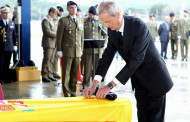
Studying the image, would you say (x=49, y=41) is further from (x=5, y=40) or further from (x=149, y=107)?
(x=149, y=107)

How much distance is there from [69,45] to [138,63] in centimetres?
298

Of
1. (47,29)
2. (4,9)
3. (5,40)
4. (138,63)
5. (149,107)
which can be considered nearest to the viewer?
(138,63)

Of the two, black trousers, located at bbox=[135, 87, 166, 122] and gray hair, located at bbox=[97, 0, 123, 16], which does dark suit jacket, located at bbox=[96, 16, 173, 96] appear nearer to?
black trousers, located at bbox=[135, 87, 166, 122]

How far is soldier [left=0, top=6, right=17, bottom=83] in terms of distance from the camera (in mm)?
6293

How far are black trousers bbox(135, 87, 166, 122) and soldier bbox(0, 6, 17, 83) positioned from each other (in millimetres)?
4620

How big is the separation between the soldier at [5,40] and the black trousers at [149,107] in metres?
4.62

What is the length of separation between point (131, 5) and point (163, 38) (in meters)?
12.5

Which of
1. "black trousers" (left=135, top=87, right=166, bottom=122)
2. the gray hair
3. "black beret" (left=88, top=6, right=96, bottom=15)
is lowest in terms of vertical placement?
"black trousers" (left=135, top=87, right=166, bottom=122)

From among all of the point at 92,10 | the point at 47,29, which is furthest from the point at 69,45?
the point at 47,29

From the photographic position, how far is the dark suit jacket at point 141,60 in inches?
79.9

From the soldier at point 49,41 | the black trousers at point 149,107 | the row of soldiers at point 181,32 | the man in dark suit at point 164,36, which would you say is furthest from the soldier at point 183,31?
the black trousers at point 149,107

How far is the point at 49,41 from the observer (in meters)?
6.71

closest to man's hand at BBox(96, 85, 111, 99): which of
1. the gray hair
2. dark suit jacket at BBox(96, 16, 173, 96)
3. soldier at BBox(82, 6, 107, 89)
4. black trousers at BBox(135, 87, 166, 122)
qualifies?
dark suit jacket at BBox(96, 16, 173, 96)

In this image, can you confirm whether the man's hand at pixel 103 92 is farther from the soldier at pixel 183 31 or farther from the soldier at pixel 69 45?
the soldier at pixel 183 31
